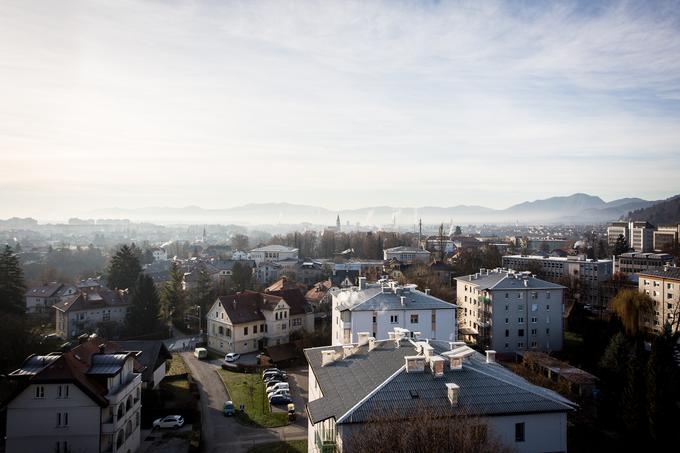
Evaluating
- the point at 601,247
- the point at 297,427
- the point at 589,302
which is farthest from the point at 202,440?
the point at 601,247

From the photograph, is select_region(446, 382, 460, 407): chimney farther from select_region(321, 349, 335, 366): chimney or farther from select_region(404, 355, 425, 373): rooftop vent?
select_region(321, 349, 335, 366): chimney

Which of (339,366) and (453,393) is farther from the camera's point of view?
(339,366)

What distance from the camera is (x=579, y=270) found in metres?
64.9

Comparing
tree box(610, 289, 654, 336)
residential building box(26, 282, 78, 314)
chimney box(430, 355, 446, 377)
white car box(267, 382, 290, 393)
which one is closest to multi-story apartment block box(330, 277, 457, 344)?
white car box(267, 382, 290, 393)

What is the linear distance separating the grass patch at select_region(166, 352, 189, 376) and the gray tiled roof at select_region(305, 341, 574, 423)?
1677 centimetres

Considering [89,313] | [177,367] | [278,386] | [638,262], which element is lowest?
[177,367]

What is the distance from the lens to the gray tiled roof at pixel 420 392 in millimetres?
13734

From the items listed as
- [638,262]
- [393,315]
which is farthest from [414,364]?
[638,262]

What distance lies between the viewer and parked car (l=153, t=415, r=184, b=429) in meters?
22.0

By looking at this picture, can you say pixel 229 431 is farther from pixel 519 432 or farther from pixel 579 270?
pixel 579 270

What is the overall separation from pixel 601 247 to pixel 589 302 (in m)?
39.3

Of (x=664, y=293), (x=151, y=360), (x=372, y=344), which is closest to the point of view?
(x=372, y=344)

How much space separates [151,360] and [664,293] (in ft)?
137

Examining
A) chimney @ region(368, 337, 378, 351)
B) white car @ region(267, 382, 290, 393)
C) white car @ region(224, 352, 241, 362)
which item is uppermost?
chimney @ region(368, 337, 378, 351)
